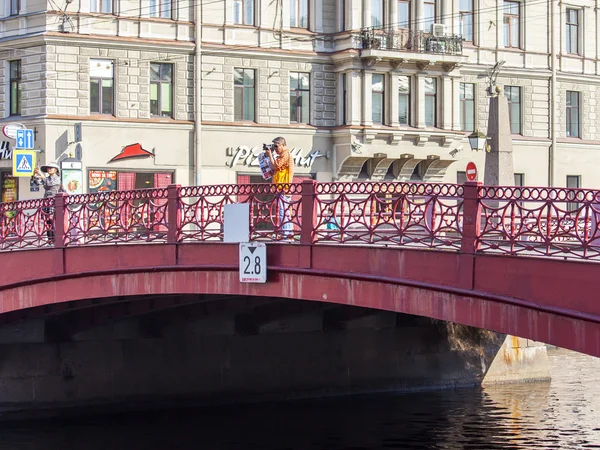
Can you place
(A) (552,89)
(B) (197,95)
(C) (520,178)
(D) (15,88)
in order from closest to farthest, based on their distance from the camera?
(D) (15,88) → (B) (197,95) → (A) (552,89) → (C) (520,178)

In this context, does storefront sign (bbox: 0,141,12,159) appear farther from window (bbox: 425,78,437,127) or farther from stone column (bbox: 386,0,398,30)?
window (bbox: 425,78,437,127)

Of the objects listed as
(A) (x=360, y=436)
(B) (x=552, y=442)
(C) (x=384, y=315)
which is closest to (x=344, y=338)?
(C) (x=384, y=315)

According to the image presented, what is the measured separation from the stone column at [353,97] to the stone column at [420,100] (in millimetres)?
2229

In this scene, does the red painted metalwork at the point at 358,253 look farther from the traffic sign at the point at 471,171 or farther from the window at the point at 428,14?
the window at the point at 428,14

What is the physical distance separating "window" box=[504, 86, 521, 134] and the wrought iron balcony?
3.34m

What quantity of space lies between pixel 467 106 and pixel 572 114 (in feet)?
15.8

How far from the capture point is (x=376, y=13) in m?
40.9

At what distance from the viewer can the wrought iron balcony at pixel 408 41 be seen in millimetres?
40031

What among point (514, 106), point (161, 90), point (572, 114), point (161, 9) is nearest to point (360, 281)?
point (161, 90)

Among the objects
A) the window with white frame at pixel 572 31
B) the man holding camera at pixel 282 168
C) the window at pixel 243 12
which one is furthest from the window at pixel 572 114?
the man holding camera at pixel 282 168

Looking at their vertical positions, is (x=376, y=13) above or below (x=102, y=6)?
above

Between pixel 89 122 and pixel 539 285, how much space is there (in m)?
24.8

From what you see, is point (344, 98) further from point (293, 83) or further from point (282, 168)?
point (282, 168)

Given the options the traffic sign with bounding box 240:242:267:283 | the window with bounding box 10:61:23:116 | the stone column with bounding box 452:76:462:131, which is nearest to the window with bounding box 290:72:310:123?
the stone column with bounding box 452:76:462:131
